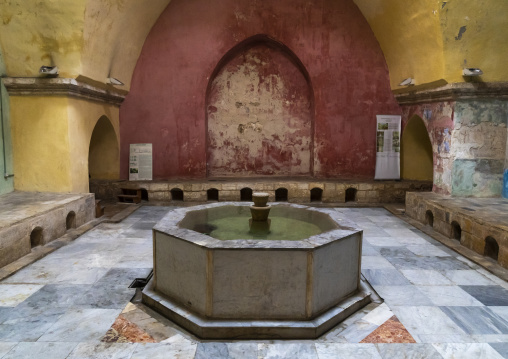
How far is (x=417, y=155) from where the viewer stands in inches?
384

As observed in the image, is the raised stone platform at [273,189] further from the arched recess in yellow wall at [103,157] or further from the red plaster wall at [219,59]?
the red plaster wall at [219,59]

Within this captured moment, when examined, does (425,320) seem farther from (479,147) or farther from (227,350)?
(479,147)

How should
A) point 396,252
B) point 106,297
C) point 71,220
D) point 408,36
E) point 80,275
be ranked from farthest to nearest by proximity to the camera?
A: point 408,36 < point 71,220 < point 396,252 < point 80,275 < point 106,297

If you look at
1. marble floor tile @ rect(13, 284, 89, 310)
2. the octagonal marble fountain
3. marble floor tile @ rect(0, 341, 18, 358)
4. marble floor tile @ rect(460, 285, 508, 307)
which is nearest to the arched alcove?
marble floor tile @ rect(13, 284, 89, 310)

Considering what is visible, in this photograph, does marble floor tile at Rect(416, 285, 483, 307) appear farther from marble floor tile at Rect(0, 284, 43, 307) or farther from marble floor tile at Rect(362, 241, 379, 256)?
marble floor tile at Rect(0, 284, 43, 307)

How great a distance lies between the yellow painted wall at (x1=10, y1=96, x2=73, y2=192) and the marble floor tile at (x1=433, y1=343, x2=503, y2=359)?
663 centimetres

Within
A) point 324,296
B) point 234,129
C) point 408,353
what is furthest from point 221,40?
point 408,353

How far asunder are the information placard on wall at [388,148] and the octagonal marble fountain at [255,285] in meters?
6.38

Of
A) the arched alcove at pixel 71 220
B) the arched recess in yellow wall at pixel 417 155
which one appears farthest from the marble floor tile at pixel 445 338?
the arched recess in yellow wall at pixel 417 155

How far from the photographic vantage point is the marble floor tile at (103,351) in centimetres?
306

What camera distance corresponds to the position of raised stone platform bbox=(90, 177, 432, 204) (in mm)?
9070

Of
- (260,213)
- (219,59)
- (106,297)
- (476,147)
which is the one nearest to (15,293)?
(106,297)

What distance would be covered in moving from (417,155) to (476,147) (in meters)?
2.41

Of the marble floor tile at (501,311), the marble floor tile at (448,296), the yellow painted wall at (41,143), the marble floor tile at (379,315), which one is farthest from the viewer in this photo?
the yellow painted wall at (41,143)
